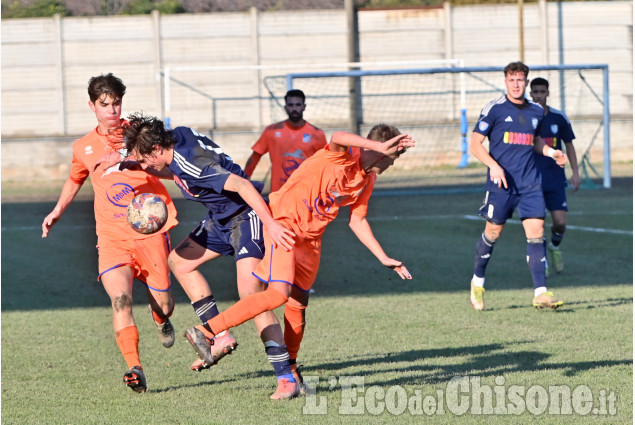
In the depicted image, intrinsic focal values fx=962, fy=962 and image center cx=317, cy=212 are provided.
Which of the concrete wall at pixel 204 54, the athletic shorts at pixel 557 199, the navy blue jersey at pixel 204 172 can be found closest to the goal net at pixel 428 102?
the concrete wall at pixel 204 54

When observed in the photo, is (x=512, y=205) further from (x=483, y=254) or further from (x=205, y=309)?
(x=205, y=309)

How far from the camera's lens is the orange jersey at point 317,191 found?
5566 millimetres

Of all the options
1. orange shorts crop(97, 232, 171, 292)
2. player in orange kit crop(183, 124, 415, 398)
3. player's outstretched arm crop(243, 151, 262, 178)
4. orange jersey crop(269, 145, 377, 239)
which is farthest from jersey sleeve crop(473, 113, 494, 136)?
orange shorts crop(97, 232, 171, 292)

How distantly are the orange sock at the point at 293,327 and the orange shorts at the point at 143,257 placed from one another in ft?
2.89

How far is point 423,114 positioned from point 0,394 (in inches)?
1164

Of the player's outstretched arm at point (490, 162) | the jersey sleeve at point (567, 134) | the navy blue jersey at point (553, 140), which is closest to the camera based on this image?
the player's outstretched arm at point (490, 162)

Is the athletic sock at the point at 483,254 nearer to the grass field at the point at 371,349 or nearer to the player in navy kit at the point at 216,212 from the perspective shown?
the grass field at the point at 371,349

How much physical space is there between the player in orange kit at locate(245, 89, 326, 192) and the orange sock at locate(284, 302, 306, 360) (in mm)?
4691

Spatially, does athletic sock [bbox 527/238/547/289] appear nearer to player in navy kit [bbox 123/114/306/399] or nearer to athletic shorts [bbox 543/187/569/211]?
athletic shorts [bbox 543/187/569/211]

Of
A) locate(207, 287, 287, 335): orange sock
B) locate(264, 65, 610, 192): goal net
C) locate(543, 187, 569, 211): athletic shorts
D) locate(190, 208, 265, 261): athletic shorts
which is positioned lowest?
locate(207, 287, 287, 335): orange sock

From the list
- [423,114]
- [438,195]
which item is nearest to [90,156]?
[438,195]

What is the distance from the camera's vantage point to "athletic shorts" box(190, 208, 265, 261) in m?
5.83

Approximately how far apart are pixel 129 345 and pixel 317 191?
4.94 ft

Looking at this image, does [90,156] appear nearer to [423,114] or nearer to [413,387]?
[413,387]
